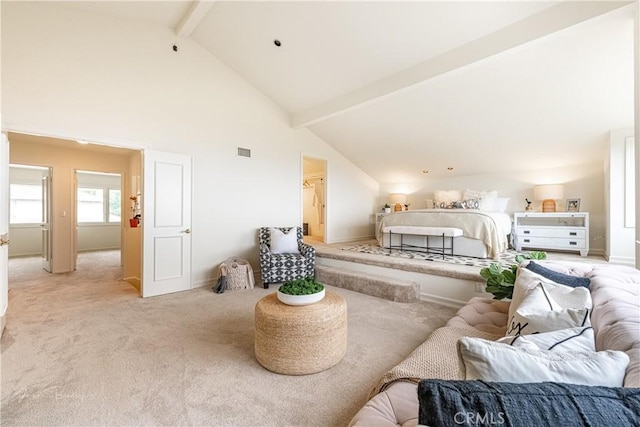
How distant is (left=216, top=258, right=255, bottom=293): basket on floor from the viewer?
4.02 m

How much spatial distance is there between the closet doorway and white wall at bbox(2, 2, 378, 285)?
5.85 ft

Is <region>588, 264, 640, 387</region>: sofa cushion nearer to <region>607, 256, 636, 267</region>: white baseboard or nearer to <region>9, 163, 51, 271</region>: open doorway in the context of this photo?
<region>607, 256, 636, 267</region>: white baseboard

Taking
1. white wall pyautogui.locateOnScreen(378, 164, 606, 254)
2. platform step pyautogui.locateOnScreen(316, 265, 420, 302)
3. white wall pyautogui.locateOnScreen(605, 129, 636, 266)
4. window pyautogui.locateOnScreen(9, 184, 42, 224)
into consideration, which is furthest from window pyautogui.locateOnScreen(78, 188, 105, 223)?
white wall pyautogui.locateOnScreen(605, 129, 636, 266)

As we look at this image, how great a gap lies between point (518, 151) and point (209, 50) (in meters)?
5.52

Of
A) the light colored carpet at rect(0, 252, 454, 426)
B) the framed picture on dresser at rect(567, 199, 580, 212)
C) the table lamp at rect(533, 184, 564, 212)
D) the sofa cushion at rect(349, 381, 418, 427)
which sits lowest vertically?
the light colored carpet at rect(0, 252, 454, 426)

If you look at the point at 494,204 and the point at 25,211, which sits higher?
the point at 494,204

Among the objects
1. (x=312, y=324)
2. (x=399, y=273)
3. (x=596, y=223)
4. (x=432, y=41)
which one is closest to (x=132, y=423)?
(x=312, y=324)

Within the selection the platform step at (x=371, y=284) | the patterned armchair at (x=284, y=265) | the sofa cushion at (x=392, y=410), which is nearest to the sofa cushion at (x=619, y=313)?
the sofa cushion at (x=392, y=410)

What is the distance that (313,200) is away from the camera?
28.5 feet

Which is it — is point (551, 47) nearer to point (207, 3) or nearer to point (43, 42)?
point (207, 3)

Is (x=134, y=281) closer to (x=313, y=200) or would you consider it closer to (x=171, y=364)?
(x=171, y=364)

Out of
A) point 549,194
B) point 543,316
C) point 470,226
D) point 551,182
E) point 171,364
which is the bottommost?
point 171,364

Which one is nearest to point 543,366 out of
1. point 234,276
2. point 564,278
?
point 564,278

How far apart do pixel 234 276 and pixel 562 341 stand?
3.82 metres
